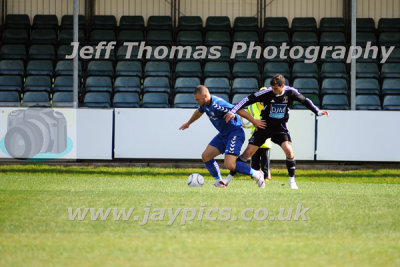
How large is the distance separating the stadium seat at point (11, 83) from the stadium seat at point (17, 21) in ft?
9.81

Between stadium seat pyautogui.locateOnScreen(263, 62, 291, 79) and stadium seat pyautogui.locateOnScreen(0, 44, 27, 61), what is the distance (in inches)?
304

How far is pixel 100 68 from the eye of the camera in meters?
21.3

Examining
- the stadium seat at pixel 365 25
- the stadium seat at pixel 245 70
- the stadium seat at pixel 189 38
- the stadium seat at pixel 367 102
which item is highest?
the stadium seat at pixel 365 25

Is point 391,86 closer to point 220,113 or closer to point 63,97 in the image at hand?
point 63,97

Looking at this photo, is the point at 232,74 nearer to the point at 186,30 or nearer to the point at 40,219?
the point at 186,30

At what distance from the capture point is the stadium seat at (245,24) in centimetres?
2298

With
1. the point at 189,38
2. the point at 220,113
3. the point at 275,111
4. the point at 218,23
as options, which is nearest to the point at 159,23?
the point at 189,38

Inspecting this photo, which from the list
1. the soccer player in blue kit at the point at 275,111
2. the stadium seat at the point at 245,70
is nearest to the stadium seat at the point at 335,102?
the stadium seat at the point at 245,70

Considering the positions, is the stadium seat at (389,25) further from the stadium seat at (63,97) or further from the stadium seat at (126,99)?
the stadium seat at (63,97)

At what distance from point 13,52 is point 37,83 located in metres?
2.12

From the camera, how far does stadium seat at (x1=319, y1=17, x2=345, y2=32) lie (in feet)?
75.2

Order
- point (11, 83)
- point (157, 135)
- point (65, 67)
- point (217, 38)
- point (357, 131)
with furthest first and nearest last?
point (217, 38), point (65, 67), point (11, 83), point (157, 135), point (357, 131)

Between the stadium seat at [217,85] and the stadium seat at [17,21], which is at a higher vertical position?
the stadium seat at [17,21]

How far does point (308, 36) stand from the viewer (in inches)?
880
